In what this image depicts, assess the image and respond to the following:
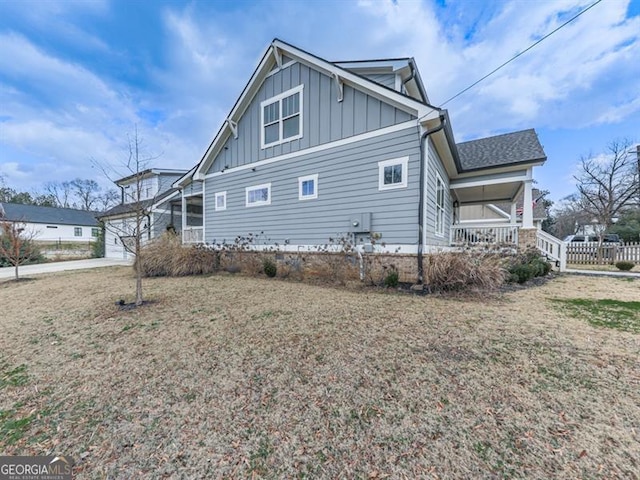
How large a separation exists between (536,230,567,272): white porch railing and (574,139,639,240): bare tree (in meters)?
14.9

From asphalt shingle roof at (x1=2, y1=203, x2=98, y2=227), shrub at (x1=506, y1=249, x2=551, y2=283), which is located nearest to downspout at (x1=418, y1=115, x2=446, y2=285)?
shrub at (x1=506, y1=249, x2=551, y2=283)

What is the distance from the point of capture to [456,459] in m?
1.70

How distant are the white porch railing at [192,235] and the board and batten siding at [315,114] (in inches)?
166

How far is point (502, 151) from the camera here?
941cm

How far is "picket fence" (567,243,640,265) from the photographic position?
12164 millimetres

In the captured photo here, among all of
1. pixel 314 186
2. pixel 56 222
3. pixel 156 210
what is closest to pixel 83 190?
pixel 56 222

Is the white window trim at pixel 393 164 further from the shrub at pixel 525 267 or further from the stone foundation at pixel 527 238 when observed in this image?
the stone foundation at pixel 527 238

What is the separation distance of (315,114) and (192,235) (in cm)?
857

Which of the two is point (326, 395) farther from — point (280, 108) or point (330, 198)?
point (280, 108)

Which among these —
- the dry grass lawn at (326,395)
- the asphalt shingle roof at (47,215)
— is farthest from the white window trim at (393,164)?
the asphalt shingle roof at (47,215)

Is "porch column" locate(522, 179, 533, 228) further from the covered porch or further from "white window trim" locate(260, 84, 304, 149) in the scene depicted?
"white window trim" locate(260, 84, 304, 149)

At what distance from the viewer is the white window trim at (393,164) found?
6.93m

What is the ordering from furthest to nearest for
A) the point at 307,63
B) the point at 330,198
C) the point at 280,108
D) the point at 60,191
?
the point at 60,191
the point at 280,108
the point at 307,63
the point at 330,198

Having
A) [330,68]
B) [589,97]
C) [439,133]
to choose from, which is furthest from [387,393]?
[589,97]
